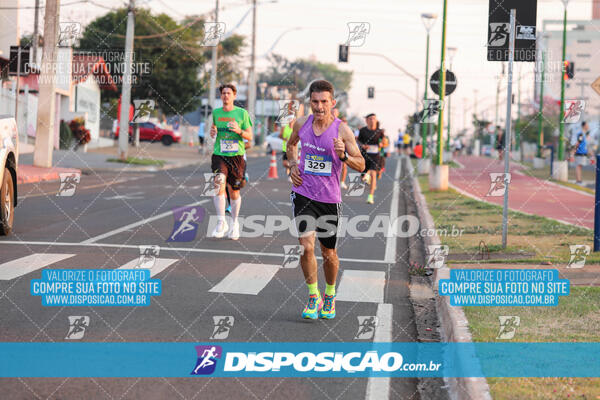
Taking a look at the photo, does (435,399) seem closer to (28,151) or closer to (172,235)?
(172,235)

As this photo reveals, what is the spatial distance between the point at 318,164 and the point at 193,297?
1.82 m

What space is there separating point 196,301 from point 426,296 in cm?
244

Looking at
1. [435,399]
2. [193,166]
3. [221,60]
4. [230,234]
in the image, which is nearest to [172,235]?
[230,234]

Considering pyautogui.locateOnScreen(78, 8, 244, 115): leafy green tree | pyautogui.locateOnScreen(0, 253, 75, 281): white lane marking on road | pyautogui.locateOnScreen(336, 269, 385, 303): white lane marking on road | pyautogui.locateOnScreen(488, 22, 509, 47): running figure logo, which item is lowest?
pyautogui.locateOnScreen(336, 269, 385, 303): white lane marking on road

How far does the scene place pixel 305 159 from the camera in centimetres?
732

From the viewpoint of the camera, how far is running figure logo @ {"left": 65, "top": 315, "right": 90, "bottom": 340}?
250 inches

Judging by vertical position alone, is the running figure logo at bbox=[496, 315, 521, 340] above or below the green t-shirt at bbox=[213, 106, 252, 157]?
below

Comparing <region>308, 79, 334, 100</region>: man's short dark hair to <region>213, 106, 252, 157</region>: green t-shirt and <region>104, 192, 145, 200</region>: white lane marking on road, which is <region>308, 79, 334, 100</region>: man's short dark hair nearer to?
<region>213, 106, 252, 157</region>: green t-shirt

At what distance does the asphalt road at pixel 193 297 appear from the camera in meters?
5.29

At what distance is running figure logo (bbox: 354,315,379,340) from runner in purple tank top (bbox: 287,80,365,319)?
0.90 feet

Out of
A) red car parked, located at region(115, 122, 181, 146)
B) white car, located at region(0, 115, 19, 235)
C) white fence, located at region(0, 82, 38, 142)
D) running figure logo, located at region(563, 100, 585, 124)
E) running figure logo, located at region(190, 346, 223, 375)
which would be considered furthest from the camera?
red car parked, located at region(115, 122, 181, 146)

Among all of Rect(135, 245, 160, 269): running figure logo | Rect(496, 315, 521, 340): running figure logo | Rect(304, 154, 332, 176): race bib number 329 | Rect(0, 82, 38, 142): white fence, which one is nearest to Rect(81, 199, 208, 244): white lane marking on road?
Rect(135, 245, 160, 269): running figure logo

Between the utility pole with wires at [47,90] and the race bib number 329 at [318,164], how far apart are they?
20407mm

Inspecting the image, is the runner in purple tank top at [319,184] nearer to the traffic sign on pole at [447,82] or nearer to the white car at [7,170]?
the white car at [7,170]
